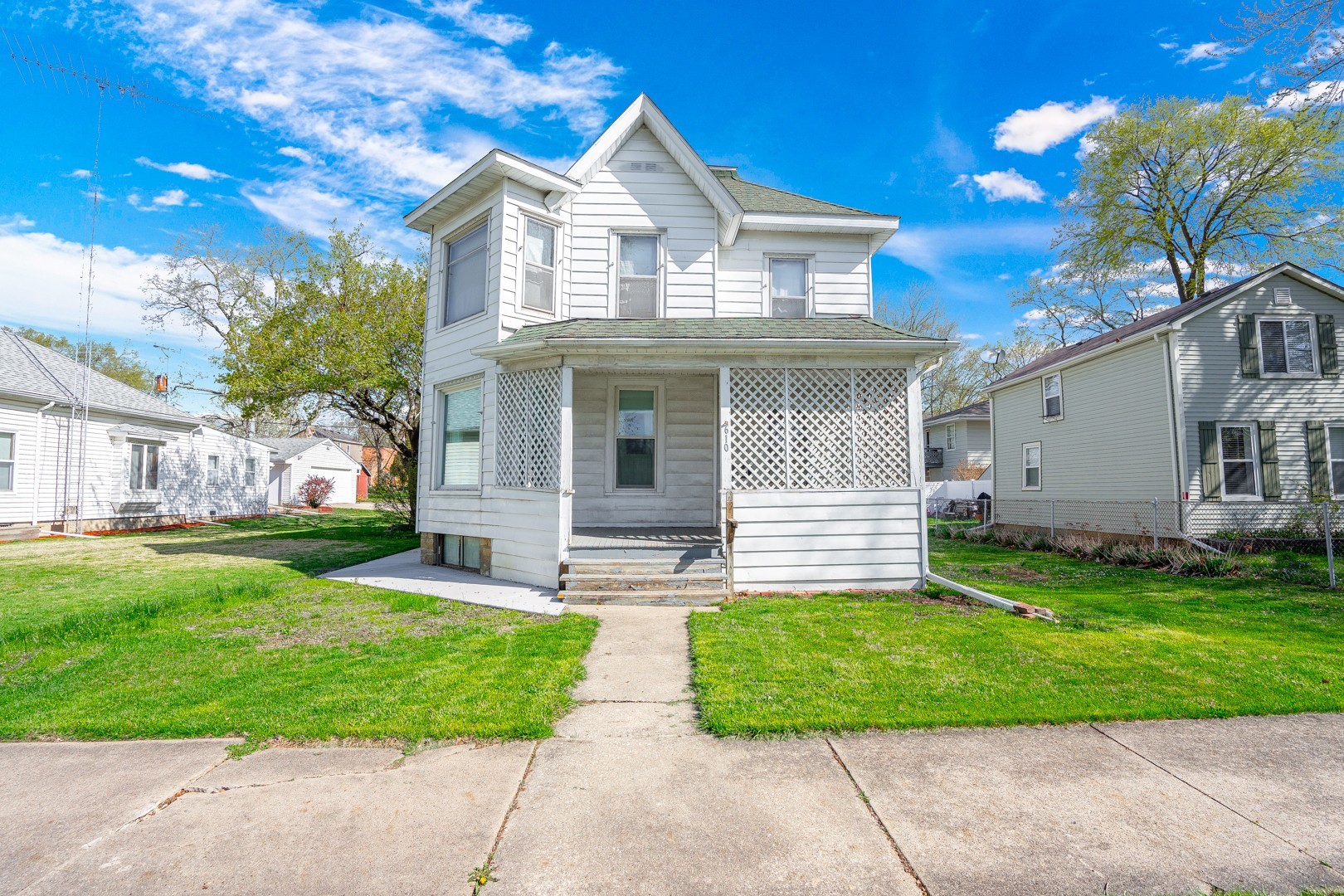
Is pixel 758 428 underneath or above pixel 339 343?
underneath

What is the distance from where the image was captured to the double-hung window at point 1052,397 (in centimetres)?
1723

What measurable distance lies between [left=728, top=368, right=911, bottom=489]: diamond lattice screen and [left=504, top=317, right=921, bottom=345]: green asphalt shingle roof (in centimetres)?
A: 61

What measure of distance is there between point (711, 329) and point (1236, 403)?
42.2 ft

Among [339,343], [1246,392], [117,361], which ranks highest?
[117,361]

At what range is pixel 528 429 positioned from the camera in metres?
8.80

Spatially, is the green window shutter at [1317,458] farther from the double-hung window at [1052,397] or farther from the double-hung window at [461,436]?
the double-hung window at [461,436]

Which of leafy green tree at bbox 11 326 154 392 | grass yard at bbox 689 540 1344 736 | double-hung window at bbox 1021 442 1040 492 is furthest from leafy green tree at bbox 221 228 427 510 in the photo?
leafy green tree at bbox 11 326 154 392

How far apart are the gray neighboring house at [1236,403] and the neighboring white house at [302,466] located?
36782 millimetres

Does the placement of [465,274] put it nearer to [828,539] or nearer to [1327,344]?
[828,539]

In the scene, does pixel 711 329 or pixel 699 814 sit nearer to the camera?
pixel 699 814

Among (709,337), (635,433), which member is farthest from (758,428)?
(635,433)

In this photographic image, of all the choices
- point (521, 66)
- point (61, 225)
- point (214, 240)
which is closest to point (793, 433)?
point (521, 66)

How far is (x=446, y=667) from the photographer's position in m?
4.89

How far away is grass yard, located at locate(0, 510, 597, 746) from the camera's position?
3842 millimetres
